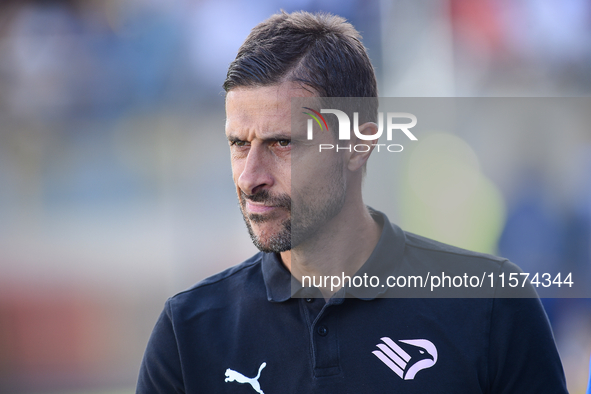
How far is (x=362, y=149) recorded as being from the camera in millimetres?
1387

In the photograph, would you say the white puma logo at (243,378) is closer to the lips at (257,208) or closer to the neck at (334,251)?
the neck at (334,251)

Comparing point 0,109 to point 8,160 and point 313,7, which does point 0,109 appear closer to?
point 8,160

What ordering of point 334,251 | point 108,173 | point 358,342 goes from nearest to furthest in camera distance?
point 358,342
point 334,251
point 108,173

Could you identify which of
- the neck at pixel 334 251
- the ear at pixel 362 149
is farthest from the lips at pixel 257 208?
the ear at pixel 362 149

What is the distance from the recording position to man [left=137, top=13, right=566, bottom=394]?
1171 mm

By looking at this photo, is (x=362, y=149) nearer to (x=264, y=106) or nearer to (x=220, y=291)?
(x=264, y=106)

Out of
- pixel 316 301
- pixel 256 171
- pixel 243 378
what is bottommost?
pixel 243 378

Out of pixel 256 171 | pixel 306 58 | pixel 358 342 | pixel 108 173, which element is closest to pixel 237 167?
pixel 256 171

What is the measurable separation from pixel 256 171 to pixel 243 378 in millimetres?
544

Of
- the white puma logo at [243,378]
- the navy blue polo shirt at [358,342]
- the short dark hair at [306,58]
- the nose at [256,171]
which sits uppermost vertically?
the short dark hair at [306,58]

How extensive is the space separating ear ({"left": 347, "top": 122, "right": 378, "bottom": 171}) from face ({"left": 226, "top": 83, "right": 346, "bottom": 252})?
0.22 feet

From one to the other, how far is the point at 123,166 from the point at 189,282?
3.57 ft

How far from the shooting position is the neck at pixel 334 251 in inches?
52.9

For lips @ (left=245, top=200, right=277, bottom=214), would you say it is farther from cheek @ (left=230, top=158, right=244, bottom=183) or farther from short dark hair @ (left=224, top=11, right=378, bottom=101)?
short dark hair @ (left=224, top=11, right=378, bottom=101)
